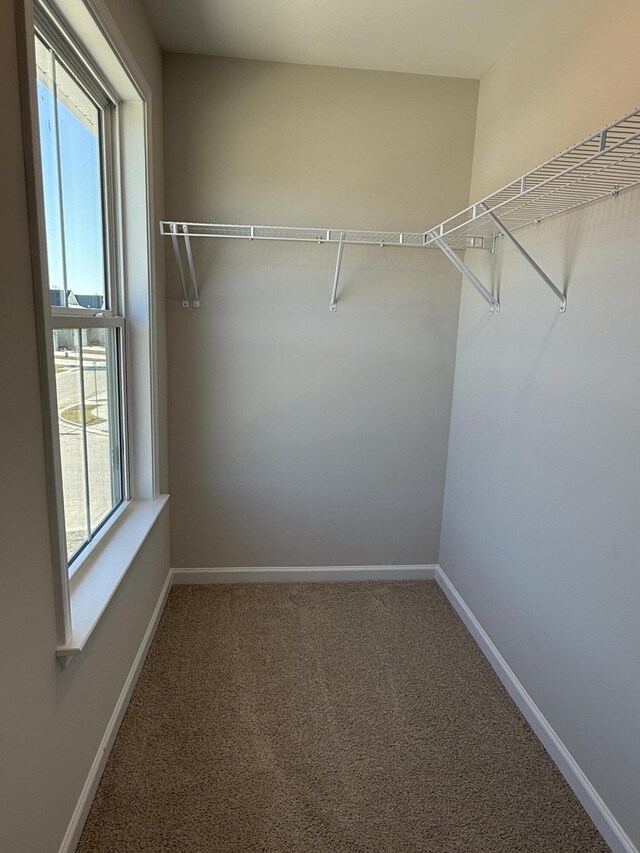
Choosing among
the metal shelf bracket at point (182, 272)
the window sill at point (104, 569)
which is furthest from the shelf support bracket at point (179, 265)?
the window sill at point (104, 569)

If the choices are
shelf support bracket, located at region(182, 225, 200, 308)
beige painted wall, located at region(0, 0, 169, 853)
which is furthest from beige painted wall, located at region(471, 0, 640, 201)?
beige painted wall, located at region(0, 0, 169, 853)

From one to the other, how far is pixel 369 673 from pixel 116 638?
39.3 inches

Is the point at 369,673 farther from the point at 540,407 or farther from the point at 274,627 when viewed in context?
the point at 540,407

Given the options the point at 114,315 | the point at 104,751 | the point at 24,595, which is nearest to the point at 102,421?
the point at 114,315

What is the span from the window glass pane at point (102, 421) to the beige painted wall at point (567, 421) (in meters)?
1.57

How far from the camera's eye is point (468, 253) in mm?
2408

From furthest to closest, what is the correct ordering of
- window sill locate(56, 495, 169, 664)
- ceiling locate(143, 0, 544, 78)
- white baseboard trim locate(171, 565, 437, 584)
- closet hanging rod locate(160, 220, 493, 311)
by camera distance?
white baseboard trim locate(171, 565, 437, 584) → closet hanging rod locate(160, 220, 493, 311) → ceiling locate(143, 0, 544, 78) → window sill locate(56, 495, 169, 664)

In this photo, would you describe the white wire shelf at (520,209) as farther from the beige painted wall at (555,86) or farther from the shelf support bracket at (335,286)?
the beige painted wall at (555,86)

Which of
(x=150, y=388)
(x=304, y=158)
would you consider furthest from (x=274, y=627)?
(x=304, y=158)

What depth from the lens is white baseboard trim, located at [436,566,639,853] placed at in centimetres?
138

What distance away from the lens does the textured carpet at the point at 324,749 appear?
141 cm

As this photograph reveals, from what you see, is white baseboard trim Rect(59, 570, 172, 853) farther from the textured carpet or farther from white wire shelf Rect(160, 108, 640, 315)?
white wire shelf Rect(160, 108, 640, 315)

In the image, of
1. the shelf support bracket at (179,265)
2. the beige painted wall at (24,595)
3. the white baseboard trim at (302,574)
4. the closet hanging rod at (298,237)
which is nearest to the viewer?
the beige painted wall at (24,595)

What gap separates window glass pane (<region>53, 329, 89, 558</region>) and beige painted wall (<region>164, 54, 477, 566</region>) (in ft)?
2.74
